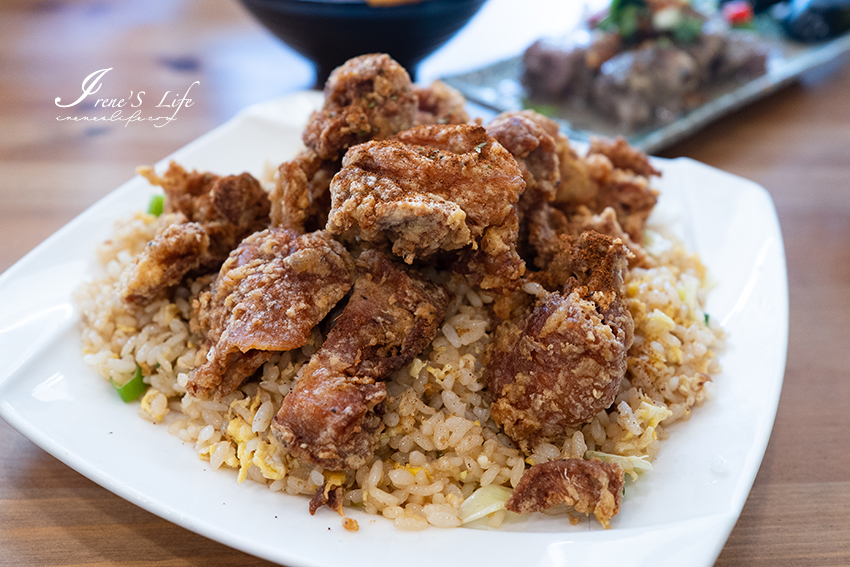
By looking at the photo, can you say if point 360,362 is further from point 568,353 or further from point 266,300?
point 568,353

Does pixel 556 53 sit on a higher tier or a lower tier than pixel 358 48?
lower

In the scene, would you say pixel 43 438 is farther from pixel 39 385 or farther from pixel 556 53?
pixel 556 53

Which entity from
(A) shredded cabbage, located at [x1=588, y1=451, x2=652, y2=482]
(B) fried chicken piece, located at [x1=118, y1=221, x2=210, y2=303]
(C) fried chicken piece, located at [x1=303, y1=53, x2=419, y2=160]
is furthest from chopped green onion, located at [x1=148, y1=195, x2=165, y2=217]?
(A) shredded cabbage, located at [x1=588, y1=451, x2=652, y2=482]

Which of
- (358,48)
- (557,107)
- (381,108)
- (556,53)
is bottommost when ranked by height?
(557,107)

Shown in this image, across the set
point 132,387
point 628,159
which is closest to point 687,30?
point 628,159

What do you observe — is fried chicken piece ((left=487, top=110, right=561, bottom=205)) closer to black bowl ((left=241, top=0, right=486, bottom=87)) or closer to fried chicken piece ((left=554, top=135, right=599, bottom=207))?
fried chicken piece ((left=554, top=135, right=599, bottom=207))

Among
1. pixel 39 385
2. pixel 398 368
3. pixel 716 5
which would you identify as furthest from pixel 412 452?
pixel 716 5
